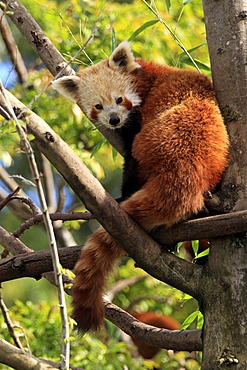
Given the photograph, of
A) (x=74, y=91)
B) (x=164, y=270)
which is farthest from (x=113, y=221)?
(x=74, y=91)

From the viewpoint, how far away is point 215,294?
2357 millimetres

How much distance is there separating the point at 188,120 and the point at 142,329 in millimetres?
886

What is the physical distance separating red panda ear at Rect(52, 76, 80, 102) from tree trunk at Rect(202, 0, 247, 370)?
887mm

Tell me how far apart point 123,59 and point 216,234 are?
1.27m

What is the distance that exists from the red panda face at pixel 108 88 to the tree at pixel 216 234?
64cm

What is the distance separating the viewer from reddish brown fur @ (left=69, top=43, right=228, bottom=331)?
2.46m

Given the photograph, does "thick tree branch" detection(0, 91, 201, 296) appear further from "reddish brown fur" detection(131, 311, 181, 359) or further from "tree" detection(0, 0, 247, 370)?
"reddish brown fur" detection(131, 311, 181, 359)

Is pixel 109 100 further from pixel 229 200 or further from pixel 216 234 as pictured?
pixel 216 234

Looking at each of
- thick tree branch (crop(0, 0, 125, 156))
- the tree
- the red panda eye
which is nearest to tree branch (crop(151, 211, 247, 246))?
the tree

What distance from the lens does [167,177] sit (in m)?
2.50

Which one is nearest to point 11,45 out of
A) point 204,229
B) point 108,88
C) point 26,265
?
point 108,88

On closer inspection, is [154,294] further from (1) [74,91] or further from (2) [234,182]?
(2) [234,182]

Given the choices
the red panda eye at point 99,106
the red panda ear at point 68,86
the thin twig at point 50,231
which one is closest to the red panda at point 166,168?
the red panda eye at point 99,106

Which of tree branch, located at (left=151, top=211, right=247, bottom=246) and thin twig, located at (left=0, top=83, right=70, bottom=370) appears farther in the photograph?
tree branch, located at (left=151, top=211, right=247, bottom=246)
